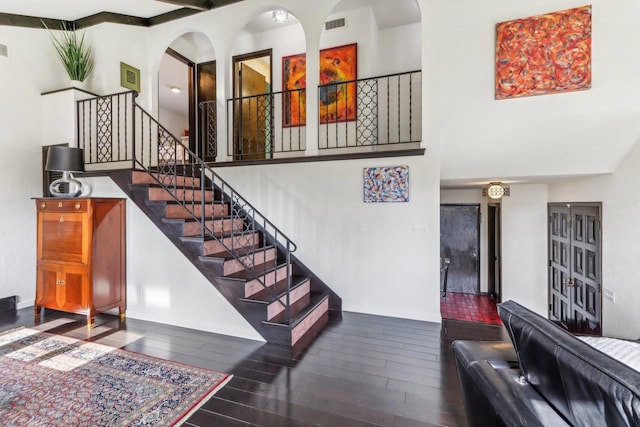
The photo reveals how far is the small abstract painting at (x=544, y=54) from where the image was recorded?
10.4 feet

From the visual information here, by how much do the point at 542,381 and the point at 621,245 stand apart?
3223 millimetres

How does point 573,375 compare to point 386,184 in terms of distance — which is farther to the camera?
point 386,184

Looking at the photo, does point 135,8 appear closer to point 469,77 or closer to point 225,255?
point 225,255

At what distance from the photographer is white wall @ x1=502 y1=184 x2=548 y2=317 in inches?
213

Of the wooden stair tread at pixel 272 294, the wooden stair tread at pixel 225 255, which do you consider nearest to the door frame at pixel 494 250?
the wooden stair tread at pixel 272 294

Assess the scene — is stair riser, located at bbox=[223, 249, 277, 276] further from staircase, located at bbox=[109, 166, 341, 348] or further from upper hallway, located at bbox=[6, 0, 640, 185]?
upper hallway, located at bbox=[6, 0, 640, 185]

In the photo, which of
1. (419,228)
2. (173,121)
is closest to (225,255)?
(419,228)

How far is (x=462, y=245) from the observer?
266 inches

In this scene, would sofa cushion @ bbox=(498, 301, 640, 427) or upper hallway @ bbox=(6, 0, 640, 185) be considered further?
upper hallway @ bbox=(6, 0, 640, 185)

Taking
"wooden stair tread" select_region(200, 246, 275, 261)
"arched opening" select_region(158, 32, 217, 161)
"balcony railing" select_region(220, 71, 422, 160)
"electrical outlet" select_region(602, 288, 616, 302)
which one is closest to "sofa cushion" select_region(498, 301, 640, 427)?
"wooden stair tread" select_region(200, 246, 275, 261)

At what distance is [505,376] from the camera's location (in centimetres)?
155

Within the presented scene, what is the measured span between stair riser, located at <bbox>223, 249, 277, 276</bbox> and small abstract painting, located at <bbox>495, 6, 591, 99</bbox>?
3361mm

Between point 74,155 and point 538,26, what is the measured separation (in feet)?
18.3

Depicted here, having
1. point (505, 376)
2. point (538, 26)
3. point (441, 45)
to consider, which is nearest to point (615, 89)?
point (538, 26)
